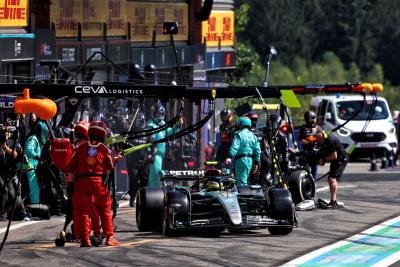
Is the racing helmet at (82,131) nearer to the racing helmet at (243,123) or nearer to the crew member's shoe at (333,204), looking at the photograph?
the racing helmet at (243,123)

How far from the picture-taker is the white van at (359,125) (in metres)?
38.9

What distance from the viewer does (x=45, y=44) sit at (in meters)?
29.1

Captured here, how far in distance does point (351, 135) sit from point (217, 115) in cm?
405

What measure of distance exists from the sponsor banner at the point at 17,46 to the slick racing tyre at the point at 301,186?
6669 millimetres

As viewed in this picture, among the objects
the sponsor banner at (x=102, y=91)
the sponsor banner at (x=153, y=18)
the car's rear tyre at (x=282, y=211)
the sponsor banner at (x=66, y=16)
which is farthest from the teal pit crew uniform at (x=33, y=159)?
the sponsor banner at (x=153, y=18)

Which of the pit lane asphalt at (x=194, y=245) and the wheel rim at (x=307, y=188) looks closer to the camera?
the pit lane asphalt at (x=194, y=245)

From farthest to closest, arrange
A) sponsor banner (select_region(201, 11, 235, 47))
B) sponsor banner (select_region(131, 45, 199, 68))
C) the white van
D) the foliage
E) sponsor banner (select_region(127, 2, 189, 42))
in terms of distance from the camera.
Result: the foliage, sponsor banner (select_region(201, 11, 235, 47)), the white van, sponsor banner (select_region(127, 2, 189, 42)), sponsor banner (select_region(131, 45, 199, 68))

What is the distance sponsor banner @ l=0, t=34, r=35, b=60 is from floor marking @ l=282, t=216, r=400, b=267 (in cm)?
980

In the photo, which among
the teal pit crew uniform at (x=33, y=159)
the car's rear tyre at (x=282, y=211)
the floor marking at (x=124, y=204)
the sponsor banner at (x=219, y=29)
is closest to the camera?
the car's rear tyre at (x=282, y=211)

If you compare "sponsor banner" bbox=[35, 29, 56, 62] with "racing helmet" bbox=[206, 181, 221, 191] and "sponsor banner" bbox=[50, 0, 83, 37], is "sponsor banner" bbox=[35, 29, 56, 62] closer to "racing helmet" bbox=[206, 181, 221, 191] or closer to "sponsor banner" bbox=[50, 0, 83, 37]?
"sponsor banner" bbox=[50, 0, 83, 37]

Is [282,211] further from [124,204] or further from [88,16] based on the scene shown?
[88,16]

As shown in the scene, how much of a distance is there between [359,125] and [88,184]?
22409mm

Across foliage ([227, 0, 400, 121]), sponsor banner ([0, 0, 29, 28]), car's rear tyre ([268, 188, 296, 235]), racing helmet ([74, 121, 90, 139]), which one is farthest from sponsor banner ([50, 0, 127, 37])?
foliage ([227, 0, 400, 121])

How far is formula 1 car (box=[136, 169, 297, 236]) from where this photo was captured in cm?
1912
